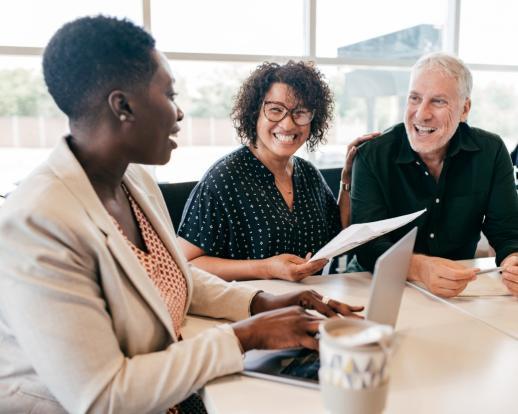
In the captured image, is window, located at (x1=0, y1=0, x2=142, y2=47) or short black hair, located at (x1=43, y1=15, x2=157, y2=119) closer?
short black hair, located at (x1=43, y1=15, x2=157, y2=119)

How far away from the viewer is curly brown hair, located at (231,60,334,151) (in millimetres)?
1938

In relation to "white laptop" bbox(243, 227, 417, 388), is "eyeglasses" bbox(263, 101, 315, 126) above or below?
above

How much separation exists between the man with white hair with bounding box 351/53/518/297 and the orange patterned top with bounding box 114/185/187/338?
836 mm

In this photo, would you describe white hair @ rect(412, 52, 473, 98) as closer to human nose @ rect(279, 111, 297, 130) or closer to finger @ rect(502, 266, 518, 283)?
human nose @ rect(279, 111, 297, 130)

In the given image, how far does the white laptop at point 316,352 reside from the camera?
2.90ft

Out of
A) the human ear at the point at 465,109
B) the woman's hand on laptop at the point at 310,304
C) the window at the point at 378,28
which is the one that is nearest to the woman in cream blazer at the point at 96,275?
the woman's hand on laptop at the point at 310,304

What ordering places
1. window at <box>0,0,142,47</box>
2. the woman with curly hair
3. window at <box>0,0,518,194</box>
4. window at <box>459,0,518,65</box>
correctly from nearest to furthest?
the woman with curly hair < window at <box>0,0,142,47</box> < window at <box>0,0,518,194</box> < window at <box>459,0,518,65</box>

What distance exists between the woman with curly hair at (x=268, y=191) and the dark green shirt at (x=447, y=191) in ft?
0.57

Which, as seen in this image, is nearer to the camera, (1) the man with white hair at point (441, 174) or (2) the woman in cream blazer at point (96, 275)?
(2) the woman in cream blazer at point (96, 275)

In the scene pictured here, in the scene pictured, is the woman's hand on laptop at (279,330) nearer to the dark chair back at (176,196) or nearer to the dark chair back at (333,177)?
the dark chair back at (176,196)

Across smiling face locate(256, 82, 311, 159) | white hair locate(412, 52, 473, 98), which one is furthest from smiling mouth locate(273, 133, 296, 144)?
white hair locate(412, 52, 473, 98)

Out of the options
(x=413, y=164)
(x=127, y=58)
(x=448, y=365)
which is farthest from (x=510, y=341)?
(x=127, y=58)

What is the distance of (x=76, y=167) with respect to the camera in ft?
3.21

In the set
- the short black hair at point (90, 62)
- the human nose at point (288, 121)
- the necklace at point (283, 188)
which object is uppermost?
the short black hair at point (90, 62)
